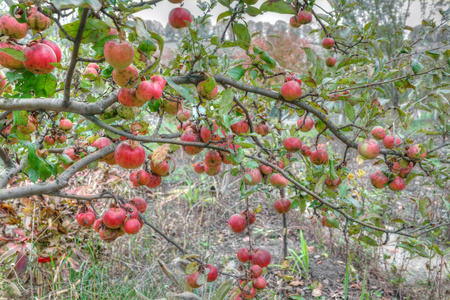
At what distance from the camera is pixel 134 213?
1197 millimetres

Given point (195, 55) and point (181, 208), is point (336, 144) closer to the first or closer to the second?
point (181, 208)

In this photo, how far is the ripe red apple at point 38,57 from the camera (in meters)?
0.80

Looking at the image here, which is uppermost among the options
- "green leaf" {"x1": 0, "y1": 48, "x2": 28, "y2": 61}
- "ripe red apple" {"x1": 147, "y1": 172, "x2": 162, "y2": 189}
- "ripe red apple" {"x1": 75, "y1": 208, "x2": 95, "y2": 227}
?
"green leaf" {"x1": 0, "y1": 48, "x2": 28, "y2": 61}

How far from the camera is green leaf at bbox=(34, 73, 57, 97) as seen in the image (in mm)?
988

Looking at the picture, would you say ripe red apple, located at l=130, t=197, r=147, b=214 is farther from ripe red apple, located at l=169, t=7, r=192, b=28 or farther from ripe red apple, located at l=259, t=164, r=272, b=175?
ripe red apple, located at l=169, t=7, r=192, b=28

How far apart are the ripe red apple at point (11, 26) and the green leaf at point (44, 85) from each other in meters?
0.19

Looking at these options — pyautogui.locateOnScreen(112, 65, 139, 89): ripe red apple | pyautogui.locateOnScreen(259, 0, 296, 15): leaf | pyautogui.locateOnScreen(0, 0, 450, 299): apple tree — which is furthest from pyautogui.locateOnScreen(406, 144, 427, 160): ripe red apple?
pyautogui.locateOnScreen(112, 65, 139, 89): ripe red apple

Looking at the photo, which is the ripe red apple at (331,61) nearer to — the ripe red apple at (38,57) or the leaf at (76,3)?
the ripe red apple at (38,57)

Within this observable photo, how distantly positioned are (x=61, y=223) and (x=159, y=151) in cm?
140

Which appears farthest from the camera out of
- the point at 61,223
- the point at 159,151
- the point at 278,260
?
the point at 278,260

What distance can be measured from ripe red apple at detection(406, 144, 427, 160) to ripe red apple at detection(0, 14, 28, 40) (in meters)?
1.32

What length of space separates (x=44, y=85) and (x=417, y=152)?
1.32m

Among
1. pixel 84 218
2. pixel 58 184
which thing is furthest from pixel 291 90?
pixel 84 218

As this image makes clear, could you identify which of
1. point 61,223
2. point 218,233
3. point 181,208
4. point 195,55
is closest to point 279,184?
point 195,55
